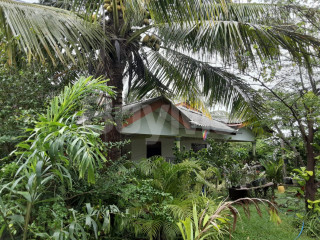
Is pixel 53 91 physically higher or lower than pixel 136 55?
lower

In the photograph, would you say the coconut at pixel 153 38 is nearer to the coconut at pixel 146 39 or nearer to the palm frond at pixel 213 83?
the coconut at pixel 146 39

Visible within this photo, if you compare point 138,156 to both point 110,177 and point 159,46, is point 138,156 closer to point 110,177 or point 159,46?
point 159,46

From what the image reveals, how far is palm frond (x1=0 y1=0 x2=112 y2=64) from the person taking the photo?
4.62 metres

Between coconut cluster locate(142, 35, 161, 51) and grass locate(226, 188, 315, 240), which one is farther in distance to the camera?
coconut cluster locate(142, 35, 161, 51)

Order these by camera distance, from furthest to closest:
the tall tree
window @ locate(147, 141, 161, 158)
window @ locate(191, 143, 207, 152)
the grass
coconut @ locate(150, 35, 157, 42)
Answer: window @ locate(191, 143, 207, 152) → window @ locate(147, 141, 161, 158) → coconut @ locate(150, 35, 157, 42) → the tall tree → the grass

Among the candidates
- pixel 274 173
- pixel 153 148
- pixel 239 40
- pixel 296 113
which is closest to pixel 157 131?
pixel 153 148

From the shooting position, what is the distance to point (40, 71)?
5.47m

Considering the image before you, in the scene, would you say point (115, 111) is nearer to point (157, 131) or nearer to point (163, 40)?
point (163, 40)

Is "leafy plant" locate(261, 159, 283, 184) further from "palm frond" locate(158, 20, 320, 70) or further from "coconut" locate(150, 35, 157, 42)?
"coconut" locate(150, 35, 157, 42)

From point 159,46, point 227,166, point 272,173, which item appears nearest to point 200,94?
point 159,46

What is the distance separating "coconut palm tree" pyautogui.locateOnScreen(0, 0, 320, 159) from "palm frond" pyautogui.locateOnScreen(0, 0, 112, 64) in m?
0.02

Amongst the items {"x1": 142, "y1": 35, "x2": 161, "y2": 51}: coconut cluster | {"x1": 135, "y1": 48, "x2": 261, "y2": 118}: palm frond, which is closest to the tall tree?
{"x1": 135, "y1": 48, "x2": 261, "y2": 118}: palm frond

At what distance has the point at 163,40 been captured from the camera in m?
7.20

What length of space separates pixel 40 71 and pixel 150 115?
453 centimetres
